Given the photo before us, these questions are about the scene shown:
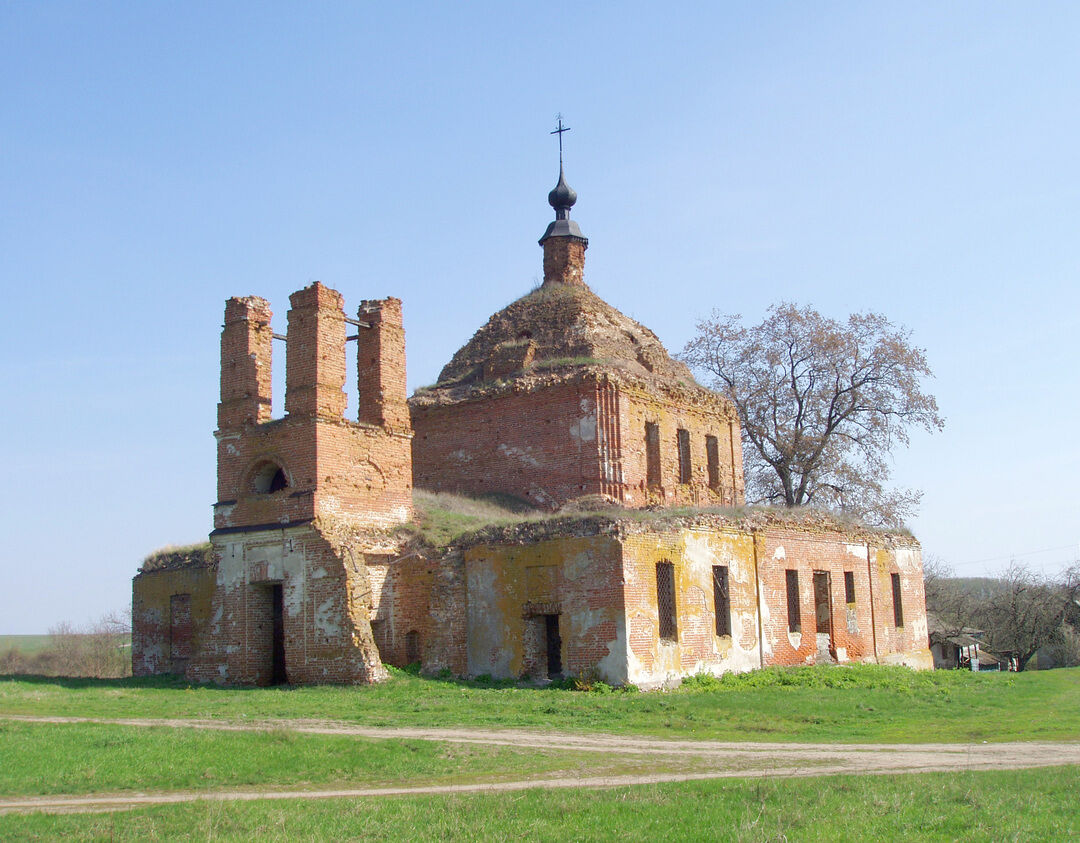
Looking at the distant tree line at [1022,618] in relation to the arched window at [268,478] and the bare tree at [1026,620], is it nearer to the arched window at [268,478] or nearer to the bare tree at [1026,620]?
the bare tree at [1026,620]

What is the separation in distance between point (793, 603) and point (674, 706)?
9077mm

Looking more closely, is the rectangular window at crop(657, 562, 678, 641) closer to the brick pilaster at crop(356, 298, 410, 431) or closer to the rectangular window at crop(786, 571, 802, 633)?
the rectangular window at crop(786, 571, 802, 633)

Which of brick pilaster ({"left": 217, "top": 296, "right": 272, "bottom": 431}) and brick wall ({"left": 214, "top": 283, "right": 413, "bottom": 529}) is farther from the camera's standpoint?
brick pilaster ({"left": 217, "top": 296, "right": 272, "bottom": 431})

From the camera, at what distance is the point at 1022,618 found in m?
43.4

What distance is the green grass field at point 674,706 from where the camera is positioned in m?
14.4

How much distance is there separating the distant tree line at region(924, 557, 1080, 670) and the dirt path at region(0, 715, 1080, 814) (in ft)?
105

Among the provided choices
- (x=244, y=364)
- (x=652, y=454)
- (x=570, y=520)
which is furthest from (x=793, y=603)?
(x=244, y=364)

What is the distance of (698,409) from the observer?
28.6m

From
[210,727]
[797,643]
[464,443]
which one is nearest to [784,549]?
[797,643]

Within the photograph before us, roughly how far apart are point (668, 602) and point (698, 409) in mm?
9494

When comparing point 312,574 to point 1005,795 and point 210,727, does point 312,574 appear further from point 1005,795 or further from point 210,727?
point 1005,795

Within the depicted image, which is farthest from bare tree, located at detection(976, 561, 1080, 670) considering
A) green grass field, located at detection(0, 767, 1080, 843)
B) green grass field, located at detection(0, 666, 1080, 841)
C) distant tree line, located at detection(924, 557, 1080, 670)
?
green grass field, located at detection(0, 767, 1080, 843)

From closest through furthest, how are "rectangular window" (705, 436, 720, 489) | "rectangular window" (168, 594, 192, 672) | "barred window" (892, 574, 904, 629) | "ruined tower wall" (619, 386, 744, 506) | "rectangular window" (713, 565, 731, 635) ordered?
"rectangular window" (713, 565, 731, 635) < "rectangular window" (168, 594, 192, 672) < "ruined tower wall" (619, 386, 744, 506) < "barred window" (892, 574, 904, 629) < "rectangular window" (705, 436, 720, 489)

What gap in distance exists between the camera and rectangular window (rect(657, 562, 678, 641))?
65.7 feet
